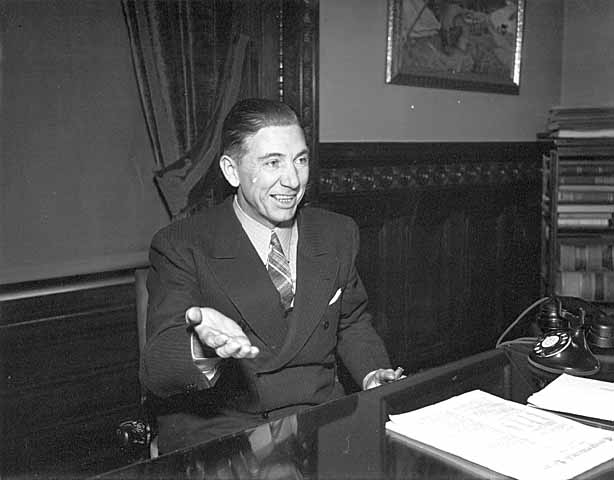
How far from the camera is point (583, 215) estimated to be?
155 inches

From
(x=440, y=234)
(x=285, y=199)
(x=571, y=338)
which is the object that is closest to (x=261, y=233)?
(x=285, y=199)

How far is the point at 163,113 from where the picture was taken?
302 cm

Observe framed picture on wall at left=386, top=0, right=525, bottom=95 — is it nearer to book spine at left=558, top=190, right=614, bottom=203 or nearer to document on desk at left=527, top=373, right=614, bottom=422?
book spine at left=558, top=190, right=614, bottom=203

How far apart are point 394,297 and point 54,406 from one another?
1856 mm

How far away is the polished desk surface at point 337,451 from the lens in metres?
1.21

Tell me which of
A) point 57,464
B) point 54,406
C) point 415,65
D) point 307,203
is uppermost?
point 415,65

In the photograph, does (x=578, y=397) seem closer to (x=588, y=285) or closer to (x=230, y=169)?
(x=230, y=169)

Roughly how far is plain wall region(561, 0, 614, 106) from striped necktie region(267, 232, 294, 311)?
3403 millimetres

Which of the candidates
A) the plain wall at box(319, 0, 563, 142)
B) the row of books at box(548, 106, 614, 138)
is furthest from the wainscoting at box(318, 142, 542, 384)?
the row of books at box(548, 106, 614, 138)

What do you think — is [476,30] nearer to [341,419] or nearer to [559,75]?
[559,75]

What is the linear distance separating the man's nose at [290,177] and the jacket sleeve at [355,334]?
301 millimetres

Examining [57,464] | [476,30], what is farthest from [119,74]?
[476,30]

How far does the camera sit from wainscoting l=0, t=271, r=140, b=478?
290 centimetres

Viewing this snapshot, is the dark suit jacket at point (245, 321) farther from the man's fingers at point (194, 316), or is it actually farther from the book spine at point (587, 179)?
the book spine at point (587, 179)
